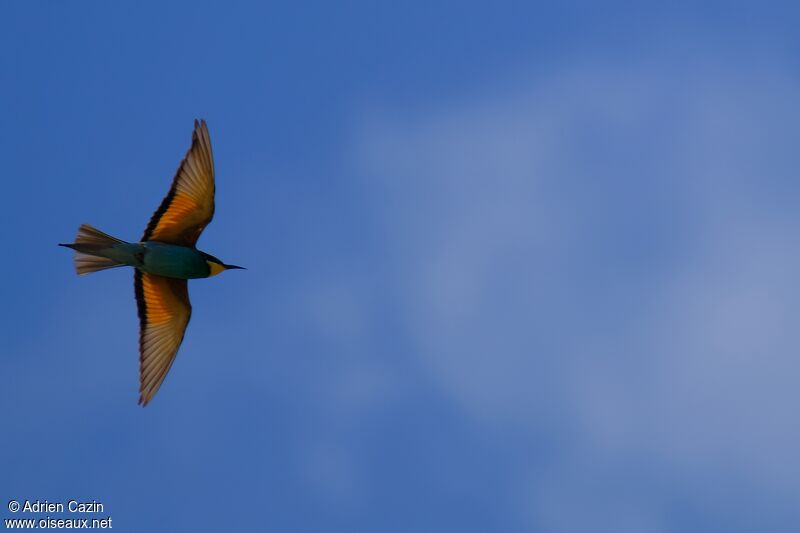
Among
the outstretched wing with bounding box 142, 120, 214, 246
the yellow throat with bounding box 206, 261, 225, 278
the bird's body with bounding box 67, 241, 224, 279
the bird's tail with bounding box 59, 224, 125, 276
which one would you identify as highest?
the outstretched wing with bounding box 142, 120, 214, 246

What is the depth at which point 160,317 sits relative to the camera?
14359mm

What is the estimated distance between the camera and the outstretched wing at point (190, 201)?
13508mm

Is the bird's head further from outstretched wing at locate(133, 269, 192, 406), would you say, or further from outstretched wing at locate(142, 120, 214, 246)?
outstretched wing at locate(133, 269, 192, 406)

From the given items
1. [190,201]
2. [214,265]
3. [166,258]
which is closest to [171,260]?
[166,258]

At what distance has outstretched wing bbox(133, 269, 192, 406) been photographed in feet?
46.7

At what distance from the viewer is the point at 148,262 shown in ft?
45.1

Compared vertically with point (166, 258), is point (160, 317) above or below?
below

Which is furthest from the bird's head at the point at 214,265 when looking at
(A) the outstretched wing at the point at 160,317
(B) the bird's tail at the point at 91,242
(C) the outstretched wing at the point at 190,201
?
(B) the bird's tail at the point at 91,242

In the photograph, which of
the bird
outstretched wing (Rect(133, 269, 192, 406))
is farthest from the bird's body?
outstretched wing (Rect(133, 269, 192, 406))

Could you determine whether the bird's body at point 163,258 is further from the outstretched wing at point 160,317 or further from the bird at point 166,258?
the outstretched wing at point 160,317

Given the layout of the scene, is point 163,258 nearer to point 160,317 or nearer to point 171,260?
point 171,260

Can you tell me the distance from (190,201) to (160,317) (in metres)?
1.42

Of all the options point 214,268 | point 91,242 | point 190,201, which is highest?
point 190,201

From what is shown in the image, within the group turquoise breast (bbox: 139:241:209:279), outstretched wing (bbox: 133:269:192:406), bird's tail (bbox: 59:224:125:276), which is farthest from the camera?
outstretched wing (bbox: 133:269:192:406)
